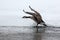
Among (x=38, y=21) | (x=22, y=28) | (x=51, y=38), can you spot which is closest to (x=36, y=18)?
(x=38, y=21)

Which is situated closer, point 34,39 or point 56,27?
point 34,39

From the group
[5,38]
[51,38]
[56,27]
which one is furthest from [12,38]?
[56,27]

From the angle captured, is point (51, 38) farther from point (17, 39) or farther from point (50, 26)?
point (50, 26)

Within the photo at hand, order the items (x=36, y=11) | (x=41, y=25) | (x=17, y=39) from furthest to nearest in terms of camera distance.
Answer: (x=41, y=25)
(x=36, y=11)
(x=17, y=39)

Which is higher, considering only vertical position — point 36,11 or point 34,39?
point 36,11

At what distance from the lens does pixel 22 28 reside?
56.1 ft

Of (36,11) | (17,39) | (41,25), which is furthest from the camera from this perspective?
(41,25)

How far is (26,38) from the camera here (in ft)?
41.0

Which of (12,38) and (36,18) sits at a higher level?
(36,18)

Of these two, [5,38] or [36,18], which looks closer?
[5,38]

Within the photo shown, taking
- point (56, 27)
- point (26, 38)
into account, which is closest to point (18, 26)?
point (56, 27)

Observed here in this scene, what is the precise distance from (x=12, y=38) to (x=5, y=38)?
37 centimetres

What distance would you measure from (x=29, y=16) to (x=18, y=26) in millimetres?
1281

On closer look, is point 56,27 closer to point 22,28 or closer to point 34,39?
point 22,28
